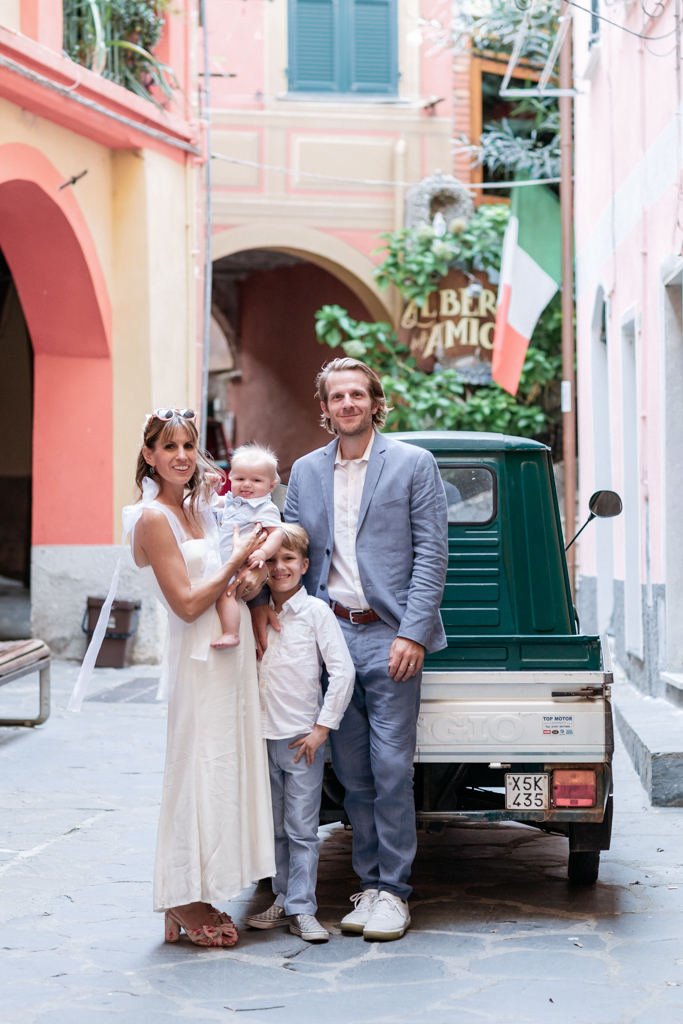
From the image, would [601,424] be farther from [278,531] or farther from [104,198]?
[278,531]

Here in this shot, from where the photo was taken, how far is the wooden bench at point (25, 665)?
8.12m

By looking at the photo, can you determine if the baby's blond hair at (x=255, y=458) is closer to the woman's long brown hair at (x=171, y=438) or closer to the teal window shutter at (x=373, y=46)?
the woman's long brown hair at (x=171, y=438)

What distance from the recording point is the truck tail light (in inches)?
185

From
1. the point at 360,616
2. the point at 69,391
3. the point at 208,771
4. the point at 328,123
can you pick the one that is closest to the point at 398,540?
the point at 360,616

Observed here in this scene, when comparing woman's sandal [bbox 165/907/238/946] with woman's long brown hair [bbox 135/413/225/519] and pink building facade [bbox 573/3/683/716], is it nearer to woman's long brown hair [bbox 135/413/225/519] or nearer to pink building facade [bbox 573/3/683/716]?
woman's long brown hair [bbox 135/413/225/519]

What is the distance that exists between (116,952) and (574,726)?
6.06ft

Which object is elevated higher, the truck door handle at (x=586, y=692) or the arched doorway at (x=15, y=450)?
the arched doorway at (x=15, y=450)

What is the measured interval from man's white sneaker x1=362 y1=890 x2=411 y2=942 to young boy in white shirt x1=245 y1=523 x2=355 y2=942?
0.17 m

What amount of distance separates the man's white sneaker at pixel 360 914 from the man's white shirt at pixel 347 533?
3.47 ft

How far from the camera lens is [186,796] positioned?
4297 millimetres

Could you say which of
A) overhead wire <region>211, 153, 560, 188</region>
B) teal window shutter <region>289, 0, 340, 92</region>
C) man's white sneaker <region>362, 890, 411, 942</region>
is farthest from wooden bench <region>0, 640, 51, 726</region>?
teal window shutter <region>289, 0, 340, 92</region>

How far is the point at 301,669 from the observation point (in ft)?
14.8

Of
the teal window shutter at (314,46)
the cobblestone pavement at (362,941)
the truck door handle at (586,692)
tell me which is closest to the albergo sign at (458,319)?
the teal window shutter at (314,46)

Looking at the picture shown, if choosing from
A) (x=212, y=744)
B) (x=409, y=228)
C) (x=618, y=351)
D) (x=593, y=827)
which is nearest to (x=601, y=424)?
(x=618, y=351)
